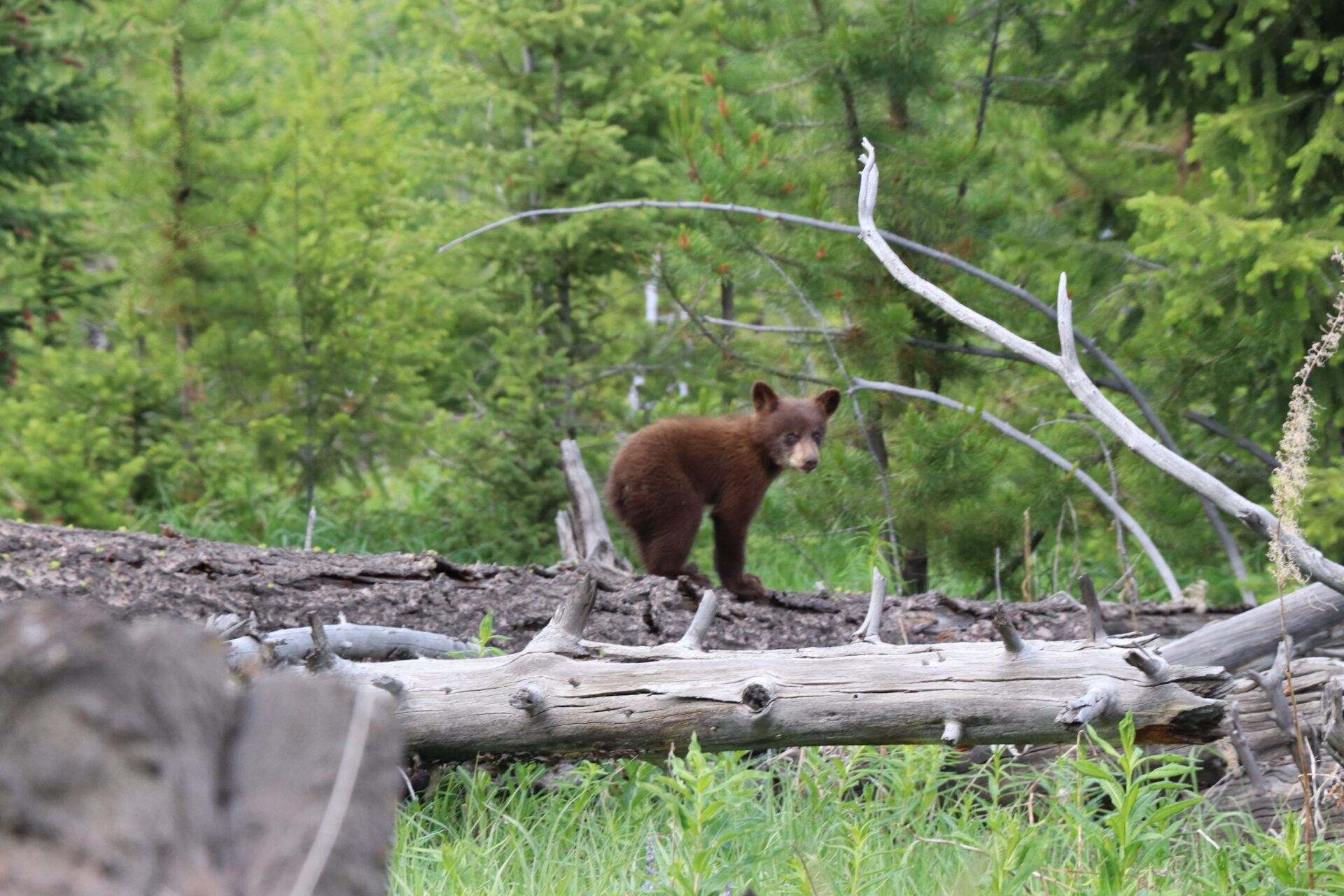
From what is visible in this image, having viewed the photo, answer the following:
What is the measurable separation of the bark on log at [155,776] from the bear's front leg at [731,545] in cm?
426

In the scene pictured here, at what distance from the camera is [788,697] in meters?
2.79

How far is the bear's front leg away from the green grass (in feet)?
5.49

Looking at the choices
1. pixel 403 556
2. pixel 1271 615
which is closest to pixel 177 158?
pixel 403 556

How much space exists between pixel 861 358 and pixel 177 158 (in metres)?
5.19

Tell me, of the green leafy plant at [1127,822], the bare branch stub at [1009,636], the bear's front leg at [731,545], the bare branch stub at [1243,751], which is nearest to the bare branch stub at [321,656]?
the bare branch stub at [1009,636]

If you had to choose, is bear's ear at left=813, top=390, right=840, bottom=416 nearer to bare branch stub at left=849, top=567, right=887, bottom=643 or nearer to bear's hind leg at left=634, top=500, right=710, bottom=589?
bear's hind leg at left=634, top=500, right=710, bottom=589

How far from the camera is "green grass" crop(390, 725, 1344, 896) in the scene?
2.29 m

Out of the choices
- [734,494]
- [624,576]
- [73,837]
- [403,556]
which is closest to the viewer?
[73,837]

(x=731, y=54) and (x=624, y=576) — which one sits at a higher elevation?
(x=731, y=54)

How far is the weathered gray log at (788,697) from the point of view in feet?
8.92

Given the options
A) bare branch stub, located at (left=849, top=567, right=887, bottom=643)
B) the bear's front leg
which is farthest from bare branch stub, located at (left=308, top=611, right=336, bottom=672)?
the bear's front leg

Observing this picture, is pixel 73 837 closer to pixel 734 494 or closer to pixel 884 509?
pixel 734 494

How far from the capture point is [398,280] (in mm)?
7797

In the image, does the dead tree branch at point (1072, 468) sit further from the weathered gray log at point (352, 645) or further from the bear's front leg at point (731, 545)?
the weathered gray log at point (352, 645)
